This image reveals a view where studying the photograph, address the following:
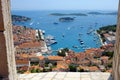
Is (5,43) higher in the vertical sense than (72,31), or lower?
higher

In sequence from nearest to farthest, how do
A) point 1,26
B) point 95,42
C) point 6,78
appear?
point 1,26 < point 6,78 < point 95,42

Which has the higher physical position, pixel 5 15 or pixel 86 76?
pixel 5 15

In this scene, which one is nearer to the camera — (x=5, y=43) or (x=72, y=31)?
(x=5, y=43)

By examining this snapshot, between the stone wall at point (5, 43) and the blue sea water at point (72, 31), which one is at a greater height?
the stone wall at point (5, 43)

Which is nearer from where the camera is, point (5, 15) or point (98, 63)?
point (5, 15)

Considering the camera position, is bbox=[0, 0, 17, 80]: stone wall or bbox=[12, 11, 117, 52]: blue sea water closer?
bbox=[0, 0, 17, 80]: stone wall

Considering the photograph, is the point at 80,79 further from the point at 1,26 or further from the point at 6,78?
the point at 1,26

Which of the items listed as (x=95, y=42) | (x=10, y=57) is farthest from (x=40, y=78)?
(x=95, y=42)

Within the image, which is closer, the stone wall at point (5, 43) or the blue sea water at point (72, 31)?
the stone wall at point (5, 43)

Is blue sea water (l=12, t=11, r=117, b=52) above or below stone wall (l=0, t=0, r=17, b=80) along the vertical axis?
below

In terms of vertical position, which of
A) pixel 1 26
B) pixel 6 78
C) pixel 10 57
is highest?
pixel 1 26

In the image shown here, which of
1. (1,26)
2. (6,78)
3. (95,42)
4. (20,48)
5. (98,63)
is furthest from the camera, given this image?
(95,42)
